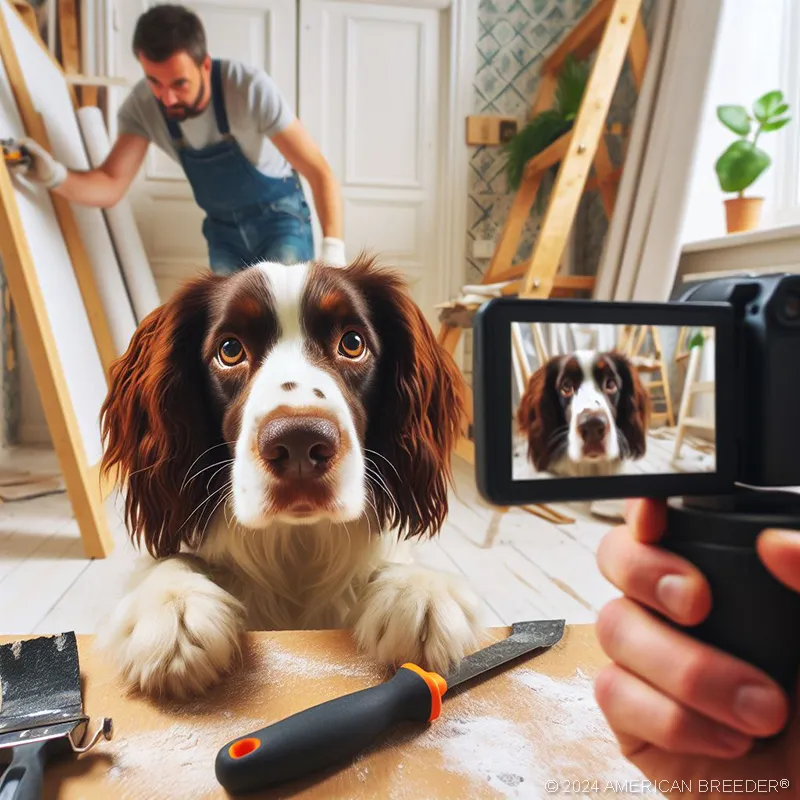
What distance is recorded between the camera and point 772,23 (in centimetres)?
213

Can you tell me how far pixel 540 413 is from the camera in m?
0.28

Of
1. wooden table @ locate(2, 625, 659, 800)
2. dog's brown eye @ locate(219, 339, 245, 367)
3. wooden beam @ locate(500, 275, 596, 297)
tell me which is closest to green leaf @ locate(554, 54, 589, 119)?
wooden beam @ locate(500, 275, 596, 297)

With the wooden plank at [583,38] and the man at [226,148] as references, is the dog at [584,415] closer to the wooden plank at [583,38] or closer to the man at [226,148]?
the man at [226,148]

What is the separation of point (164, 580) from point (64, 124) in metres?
1.52

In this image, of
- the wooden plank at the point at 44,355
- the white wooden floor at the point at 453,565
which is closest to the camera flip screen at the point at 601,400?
the white wooden floor at the point at 453,565

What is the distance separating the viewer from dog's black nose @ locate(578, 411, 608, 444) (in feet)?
0.92

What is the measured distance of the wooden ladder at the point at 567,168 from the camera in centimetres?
196

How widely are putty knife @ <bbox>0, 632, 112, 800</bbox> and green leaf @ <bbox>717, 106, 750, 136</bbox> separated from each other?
7.07 feet

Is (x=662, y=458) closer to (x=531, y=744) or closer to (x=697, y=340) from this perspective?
(x=697, y=340)

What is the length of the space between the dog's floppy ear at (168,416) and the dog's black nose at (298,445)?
11 centimetres

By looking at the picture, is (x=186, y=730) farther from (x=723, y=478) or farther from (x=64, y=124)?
(x=64, y=124)

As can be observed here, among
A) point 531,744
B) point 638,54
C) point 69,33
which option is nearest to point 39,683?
point 531,744

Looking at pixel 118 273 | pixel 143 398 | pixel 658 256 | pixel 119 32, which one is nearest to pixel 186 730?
pixel 143 398

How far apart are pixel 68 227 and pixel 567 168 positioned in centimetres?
140
